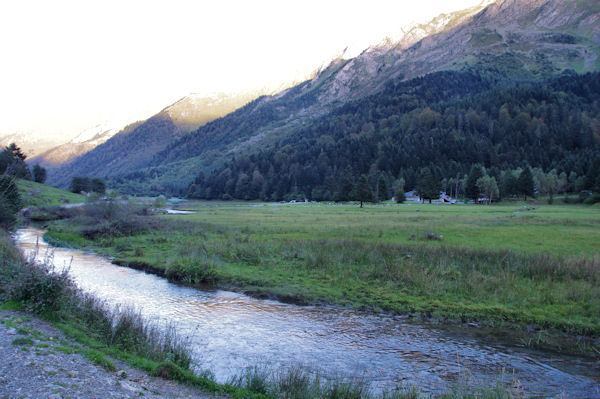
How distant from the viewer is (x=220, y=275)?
2744 centimetres

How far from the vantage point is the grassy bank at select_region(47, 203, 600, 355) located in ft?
63.1

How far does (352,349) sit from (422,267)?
489 inches

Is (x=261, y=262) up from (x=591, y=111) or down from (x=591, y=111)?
down

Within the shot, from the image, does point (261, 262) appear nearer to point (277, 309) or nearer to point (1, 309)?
point (277, 309)

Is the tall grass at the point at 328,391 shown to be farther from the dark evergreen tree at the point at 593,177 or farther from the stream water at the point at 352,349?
the dark evergreen tree at the point at 593,177

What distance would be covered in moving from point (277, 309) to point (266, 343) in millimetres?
5191

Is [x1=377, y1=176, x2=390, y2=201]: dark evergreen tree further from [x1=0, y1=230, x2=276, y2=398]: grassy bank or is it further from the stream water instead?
[x1=0, y1=230, x2=276, y2=398]: grassy bank

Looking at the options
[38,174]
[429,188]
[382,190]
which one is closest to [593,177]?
[429,188]

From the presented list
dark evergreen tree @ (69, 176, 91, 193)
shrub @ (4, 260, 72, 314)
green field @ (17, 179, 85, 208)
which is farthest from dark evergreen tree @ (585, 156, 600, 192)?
dark evergreen tree @ (69, 176, 91, 193)

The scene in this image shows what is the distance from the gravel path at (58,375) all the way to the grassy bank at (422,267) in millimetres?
13728

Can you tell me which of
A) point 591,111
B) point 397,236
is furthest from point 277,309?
point 591,111

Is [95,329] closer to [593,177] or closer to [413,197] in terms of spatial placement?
[593,177]

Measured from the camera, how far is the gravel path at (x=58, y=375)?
7.79 metres

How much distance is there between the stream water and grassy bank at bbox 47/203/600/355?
2.21 meters
